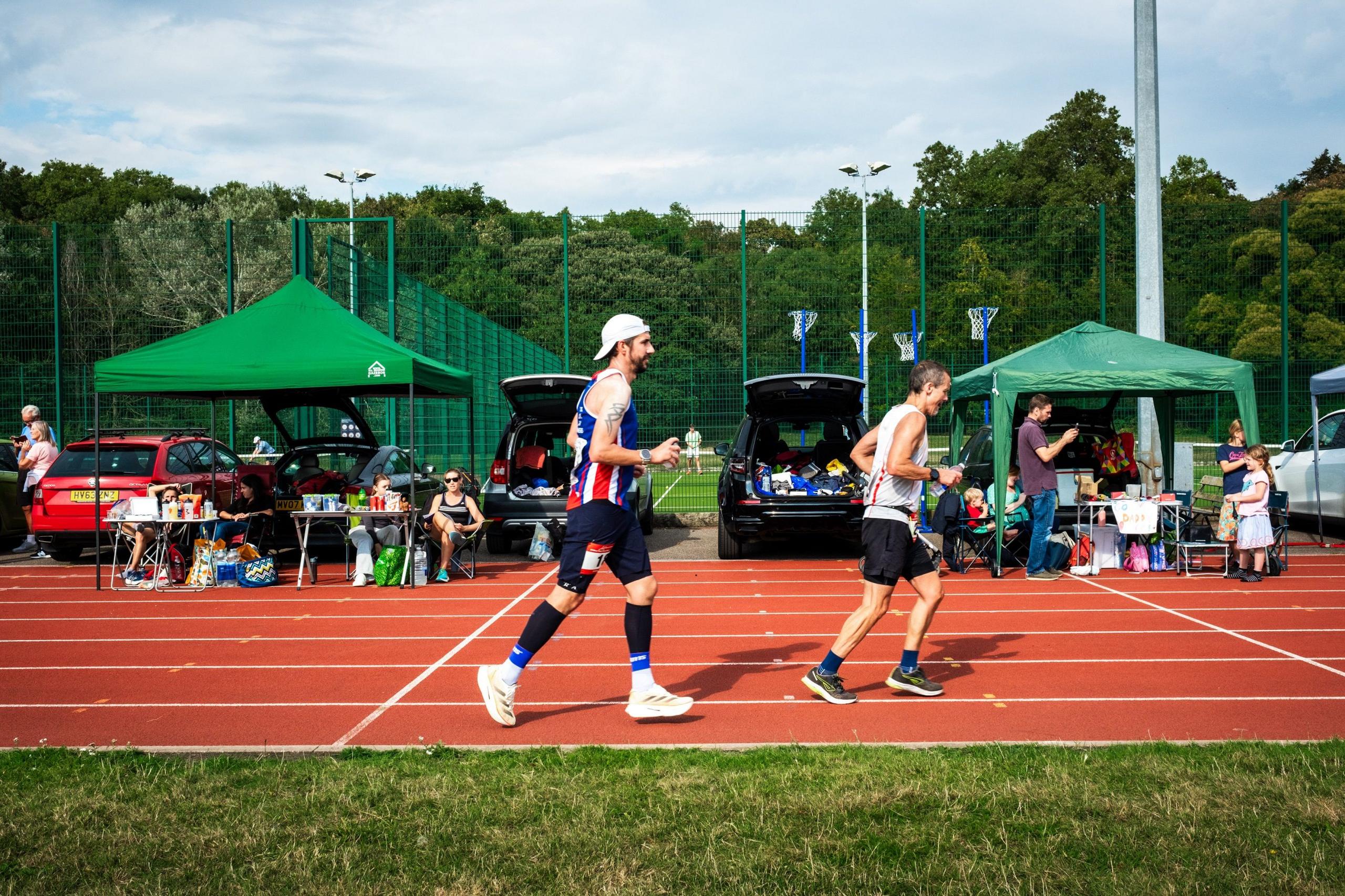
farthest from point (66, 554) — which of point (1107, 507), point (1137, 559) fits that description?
point (1137, 559)

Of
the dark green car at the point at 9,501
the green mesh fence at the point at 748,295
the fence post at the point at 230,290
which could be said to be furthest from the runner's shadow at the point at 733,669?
the fence post at the point at 230,290

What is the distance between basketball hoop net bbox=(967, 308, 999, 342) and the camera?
57.8 ft

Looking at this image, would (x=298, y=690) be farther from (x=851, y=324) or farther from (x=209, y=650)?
(x=851, y=324)

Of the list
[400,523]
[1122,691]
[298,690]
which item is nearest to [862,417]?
[400,523]

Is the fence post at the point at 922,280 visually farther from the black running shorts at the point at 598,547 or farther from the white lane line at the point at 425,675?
the black running shorts at the point at 598,547

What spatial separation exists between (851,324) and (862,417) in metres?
4.19

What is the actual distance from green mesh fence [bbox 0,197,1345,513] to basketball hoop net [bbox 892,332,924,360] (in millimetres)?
138

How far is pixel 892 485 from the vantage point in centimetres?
659

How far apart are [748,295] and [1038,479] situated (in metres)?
7.32

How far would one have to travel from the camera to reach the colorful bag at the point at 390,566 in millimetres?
12102

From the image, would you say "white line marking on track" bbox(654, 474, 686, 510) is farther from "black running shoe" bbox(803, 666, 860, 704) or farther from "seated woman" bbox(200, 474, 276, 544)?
"black running shoe" bbox(803, 666, 860, 704)

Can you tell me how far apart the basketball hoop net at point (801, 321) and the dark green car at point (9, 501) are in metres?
11.2

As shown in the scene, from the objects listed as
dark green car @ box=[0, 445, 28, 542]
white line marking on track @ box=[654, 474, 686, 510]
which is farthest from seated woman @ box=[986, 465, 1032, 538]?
dark green car @ box=[0, 445, 28, 542]

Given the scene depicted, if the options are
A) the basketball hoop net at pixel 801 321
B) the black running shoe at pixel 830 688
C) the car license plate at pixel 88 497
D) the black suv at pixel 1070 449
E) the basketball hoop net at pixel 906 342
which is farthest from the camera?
the basketball hoop net at pixel 801 321
